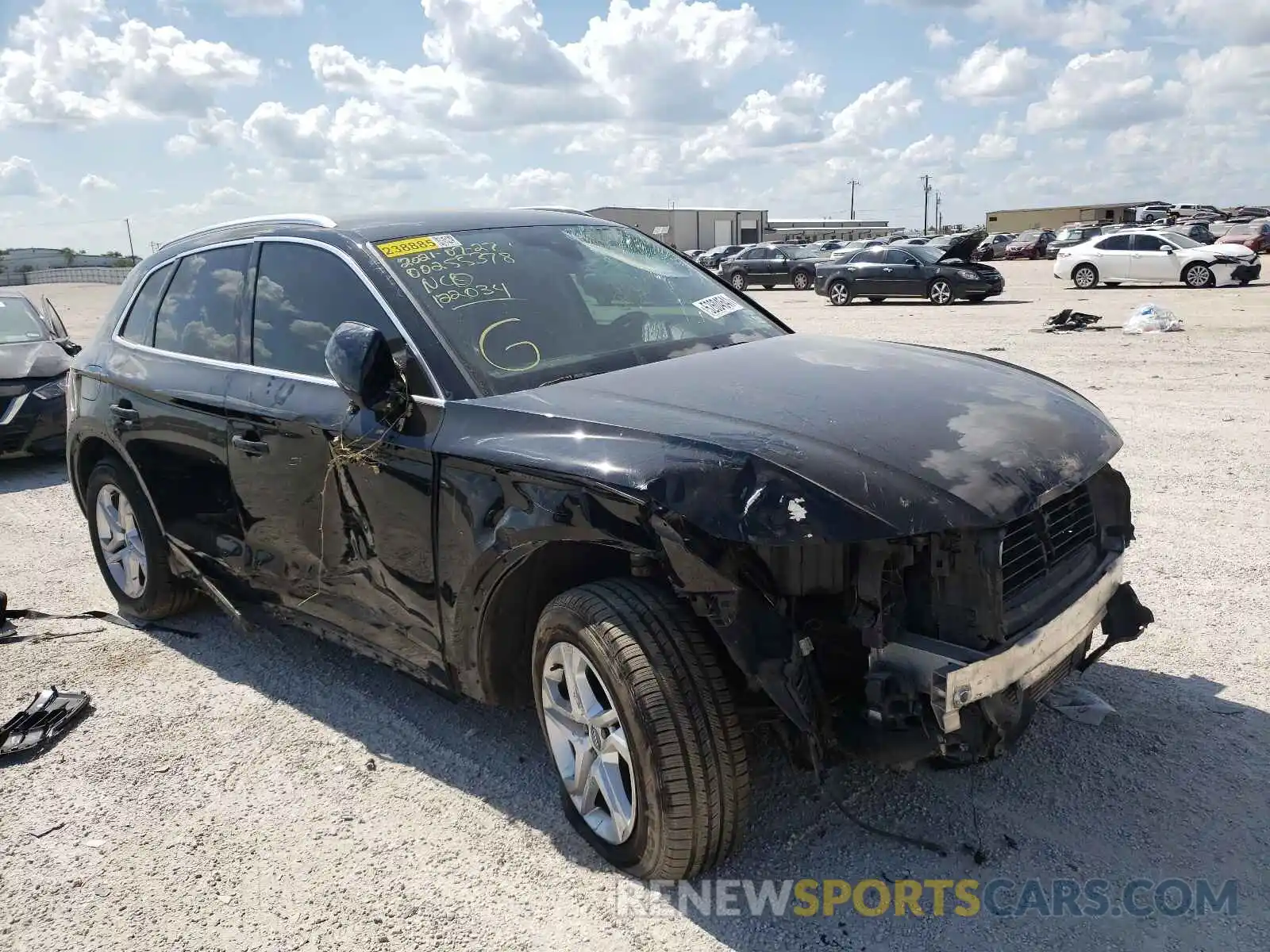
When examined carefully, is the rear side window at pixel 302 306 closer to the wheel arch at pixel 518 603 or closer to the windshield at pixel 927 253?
the wheel arch at pixel 518 603

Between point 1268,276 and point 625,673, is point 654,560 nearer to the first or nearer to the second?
point 625,673

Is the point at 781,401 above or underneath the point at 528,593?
above

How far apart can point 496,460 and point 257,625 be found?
7.06 ft

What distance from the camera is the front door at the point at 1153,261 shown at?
25453mm

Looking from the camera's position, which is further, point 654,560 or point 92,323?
point 92,323

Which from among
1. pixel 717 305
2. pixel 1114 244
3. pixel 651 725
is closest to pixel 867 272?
pixel 1114 244

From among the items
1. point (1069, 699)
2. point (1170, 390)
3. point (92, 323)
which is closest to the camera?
point (1069, 699)

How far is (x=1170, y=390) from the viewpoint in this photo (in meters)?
10.0

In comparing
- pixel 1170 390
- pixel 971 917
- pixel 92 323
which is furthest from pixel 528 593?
pixel 92 323

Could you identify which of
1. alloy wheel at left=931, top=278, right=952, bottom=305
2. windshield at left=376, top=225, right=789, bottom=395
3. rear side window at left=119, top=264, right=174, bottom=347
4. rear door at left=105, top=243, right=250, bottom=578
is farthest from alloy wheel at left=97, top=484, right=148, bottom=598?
alloy wheel at left=931, top=278, right=952, bottom=305

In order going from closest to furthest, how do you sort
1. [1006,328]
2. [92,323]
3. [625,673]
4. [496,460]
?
1. [625,673]
2. [496,460]
3. [1006,328]
4. [92,323]

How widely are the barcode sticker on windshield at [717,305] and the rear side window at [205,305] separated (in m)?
1.86

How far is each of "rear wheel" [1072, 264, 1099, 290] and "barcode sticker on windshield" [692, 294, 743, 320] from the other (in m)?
25.0

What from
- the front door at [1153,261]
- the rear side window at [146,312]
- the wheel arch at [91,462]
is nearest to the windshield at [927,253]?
the front door at [1153,261]
